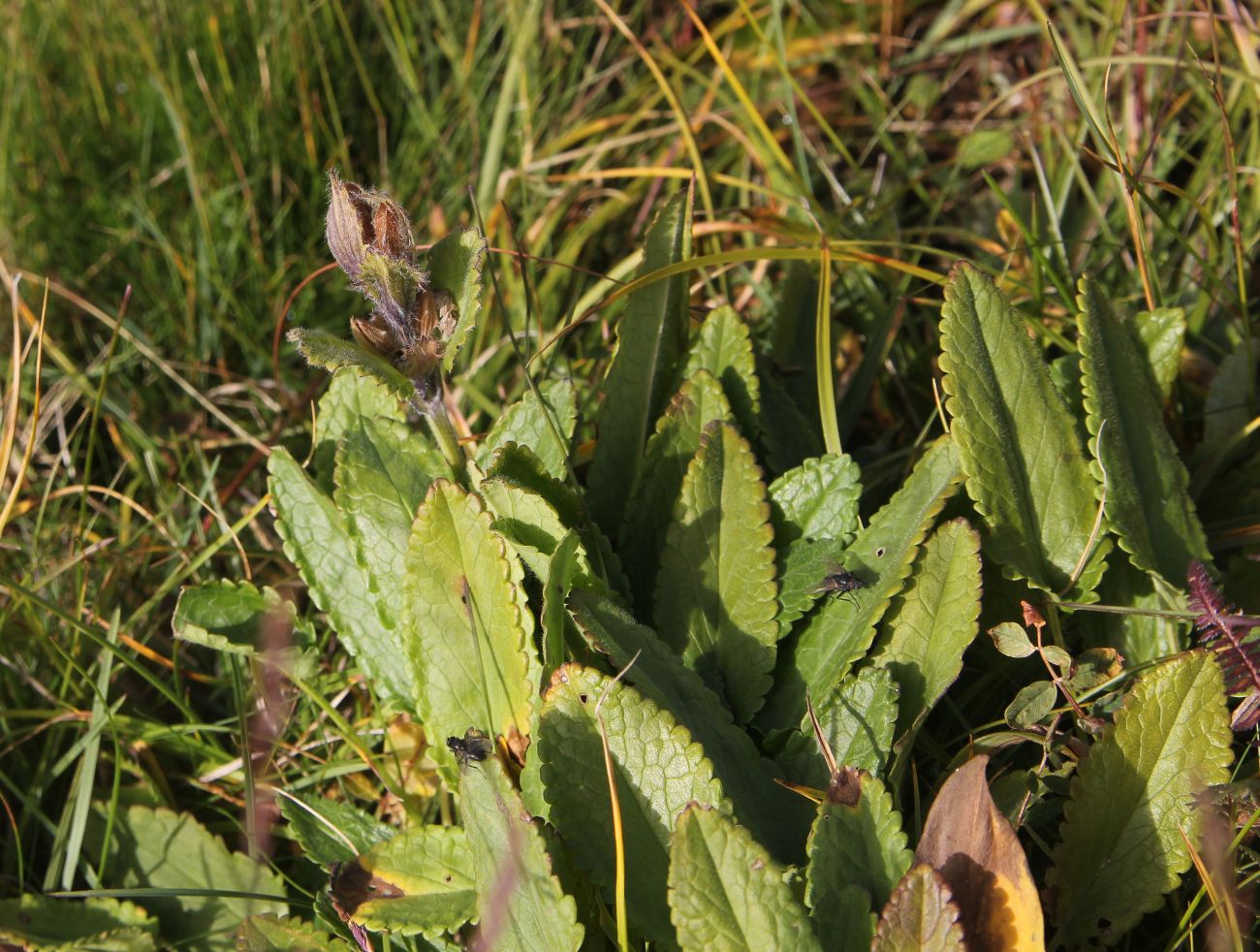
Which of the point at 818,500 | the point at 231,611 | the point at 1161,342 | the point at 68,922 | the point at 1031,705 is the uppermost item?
the point at 1161,342

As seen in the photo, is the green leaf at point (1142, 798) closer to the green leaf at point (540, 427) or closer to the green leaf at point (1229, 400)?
the green leaf at point (1229, 400)

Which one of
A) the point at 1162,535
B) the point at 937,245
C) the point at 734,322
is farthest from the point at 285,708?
the point at 937,245

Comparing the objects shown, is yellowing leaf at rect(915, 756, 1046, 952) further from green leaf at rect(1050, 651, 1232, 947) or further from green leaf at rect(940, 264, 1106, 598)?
green leaf at rect(940, 264, 1106, 598)

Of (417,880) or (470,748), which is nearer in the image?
(470,748)

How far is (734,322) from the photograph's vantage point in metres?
2.07

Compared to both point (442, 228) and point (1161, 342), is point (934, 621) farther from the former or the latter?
point (442, 228)

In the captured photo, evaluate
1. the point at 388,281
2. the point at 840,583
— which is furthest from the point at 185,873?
the point at 840,583

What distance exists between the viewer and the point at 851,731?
1.70 m

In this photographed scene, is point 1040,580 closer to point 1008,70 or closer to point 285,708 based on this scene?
point 285,708

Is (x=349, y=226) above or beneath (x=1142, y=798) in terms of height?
above

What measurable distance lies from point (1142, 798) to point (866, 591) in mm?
476

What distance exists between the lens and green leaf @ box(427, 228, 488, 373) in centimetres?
167

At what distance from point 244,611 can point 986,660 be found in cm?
131

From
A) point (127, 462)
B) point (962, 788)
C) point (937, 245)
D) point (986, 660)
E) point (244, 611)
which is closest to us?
point (962, 788)
